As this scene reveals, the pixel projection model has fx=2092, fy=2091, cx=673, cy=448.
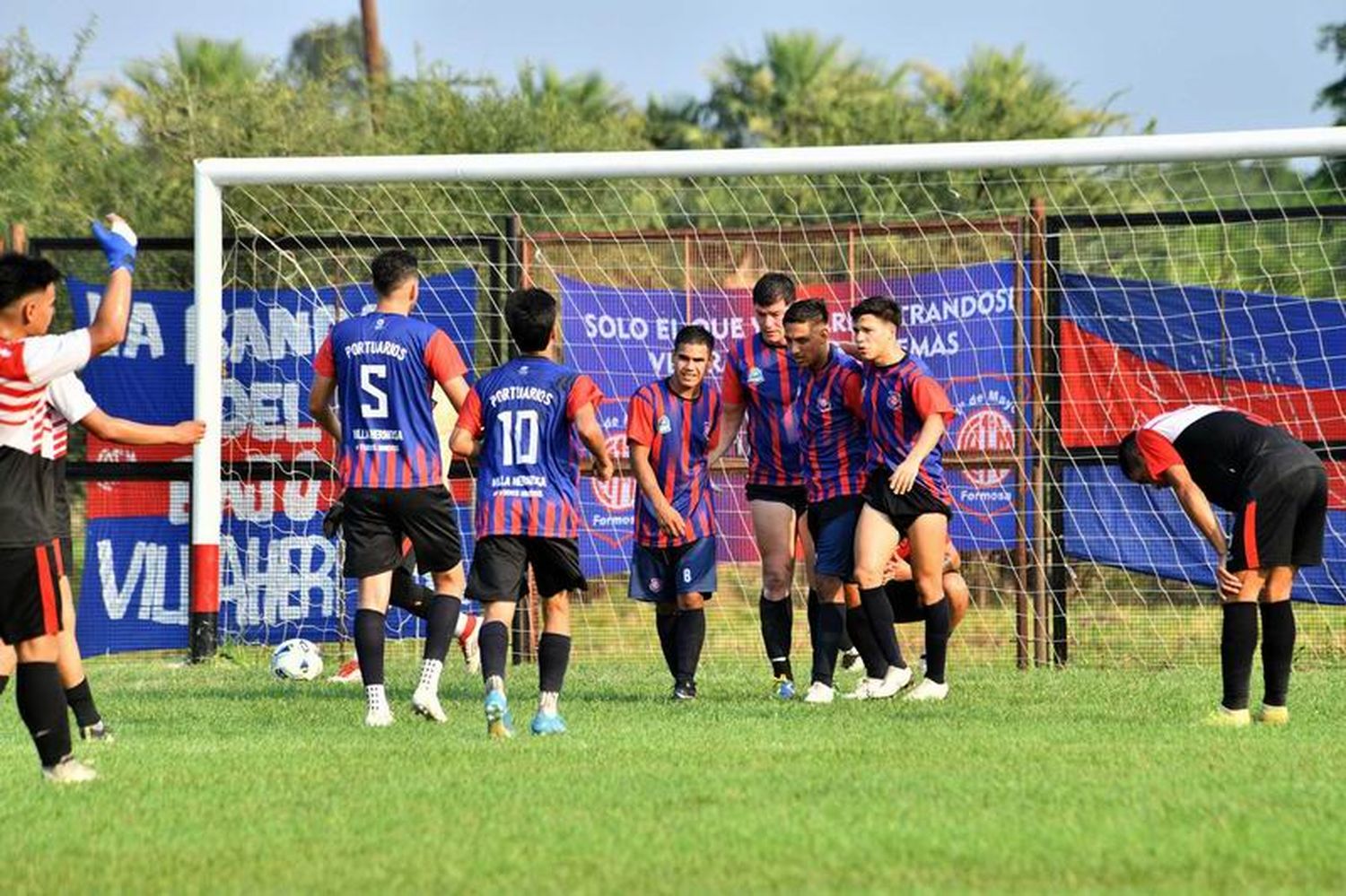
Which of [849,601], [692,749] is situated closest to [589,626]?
[849,601]

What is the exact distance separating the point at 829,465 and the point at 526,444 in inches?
89.2

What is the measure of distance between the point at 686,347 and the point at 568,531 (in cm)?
196

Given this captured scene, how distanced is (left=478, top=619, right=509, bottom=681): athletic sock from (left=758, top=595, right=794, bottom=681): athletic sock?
98.4 inches

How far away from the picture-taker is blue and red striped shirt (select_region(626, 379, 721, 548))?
441 inches

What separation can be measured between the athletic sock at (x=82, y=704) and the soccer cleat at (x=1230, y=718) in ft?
16.4

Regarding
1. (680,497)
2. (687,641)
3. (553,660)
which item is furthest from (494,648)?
(680,497)

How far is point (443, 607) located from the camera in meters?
9.81

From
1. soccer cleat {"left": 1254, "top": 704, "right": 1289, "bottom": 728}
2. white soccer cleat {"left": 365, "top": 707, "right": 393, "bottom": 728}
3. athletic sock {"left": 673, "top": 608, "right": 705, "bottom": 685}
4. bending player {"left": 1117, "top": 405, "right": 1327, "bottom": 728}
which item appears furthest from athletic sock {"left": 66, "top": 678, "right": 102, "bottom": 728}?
soccer cleat {"left": 1254, "top": 704, "right": 1289, "bottom": 728}

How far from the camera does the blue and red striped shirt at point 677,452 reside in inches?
441

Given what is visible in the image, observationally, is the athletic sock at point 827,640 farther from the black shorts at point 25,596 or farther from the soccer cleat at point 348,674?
the black shorts at point 25,596

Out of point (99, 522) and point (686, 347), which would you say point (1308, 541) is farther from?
point (99, 522)

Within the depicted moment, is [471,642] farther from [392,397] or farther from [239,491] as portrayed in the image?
[392,397]

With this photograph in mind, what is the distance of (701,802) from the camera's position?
6961mm

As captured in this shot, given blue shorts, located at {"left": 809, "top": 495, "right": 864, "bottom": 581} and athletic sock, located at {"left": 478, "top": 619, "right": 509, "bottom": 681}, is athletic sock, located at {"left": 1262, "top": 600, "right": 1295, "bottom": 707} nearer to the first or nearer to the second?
blue shorts, located at {"left": 809, "top": 495, "right": 864, "bottom": 581}
